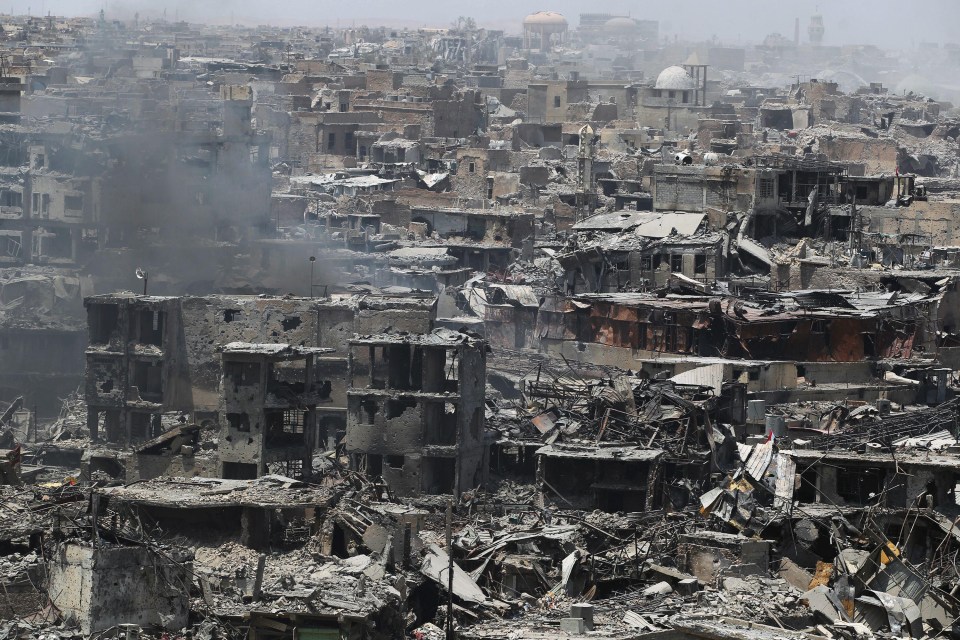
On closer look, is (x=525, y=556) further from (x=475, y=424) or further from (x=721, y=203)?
(x=721, y=203)

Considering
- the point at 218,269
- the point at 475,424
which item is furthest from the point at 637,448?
the point at 218,269

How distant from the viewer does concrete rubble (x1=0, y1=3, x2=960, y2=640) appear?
29406 mm

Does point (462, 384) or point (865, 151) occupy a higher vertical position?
point (865, 151)

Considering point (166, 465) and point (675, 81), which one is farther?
point (675, 81)

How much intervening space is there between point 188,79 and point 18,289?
42.0 m

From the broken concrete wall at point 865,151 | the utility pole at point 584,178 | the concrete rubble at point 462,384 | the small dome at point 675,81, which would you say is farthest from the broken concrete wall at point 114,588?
the small dome at point 675,81

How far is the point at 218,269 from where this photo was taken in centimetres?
5906

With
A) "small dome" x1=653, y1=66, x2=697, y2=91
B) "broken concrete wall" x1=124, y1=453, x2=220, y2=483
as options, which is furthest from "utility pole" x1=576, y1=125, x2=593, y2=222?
"broken concrete wall" x1=124, y1=453, x2=220, y2=483

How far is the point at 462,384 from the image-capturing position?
134ft

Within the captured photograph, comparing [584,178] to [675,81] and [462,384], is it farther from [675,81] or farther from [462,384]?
[675,81]

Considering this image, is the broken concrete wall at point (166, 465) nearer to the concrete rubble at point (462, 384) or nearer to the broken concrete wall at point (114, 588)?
the concrete rubble at point (462, 384)

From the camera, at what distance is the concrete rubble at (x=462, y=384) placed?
2941cm

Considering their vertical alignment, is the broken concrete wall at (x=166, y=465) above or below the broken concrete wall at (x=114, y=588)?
below

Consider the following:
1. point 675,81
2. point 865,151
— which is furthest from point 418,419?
point 675,81
